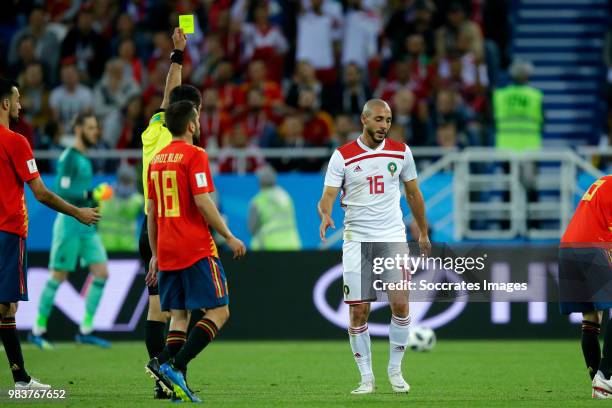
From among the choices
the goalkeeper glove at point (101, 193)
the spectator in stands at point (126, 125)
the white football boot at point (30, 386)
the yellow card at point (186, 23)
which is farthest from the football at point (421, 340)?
the spectator in stands at point (126, 125)

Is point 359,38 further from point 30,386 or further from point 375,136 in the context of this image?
point 30,386

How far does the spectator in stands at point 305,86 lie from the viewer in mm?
20422

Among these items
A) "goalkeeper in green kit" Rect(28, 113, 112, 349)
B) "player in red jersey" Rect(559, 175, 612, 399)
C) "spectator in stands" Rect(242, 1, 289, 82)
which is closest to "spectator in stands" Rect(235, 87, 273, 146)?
"spectator in stands" Rect(242, 1, 289, 82)

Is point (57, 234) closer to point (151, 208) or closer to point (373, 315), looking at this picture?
point (373, 315)

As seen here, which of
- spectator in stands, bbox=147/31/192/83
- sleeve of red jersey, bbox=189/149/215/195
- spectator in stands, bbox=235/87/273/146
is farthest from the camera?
spectator in stands, bbox=147/31/192/83

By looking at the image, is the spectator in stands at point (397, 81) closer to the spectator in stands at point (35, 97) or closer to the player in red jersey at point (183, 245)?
the spectator in stands at point (35, 97)

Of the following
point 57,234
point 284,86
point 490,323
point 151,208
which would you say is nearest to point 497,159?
point 490,323

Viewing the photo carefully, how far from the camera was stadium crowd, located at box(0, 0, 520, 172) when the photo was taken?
19.8 metres

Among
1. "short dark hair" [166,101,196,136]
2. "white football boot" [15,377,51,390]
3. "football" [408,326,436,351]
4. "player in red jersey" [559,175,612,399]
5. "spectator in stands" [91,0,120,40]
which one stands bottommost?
"football" [408,326,436,351]

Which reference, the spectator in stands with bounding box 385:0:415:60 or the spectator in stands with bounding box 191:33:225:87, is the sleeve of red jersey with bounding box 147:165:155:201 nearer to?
the spectator in stands with bounding box 191:33:225:87

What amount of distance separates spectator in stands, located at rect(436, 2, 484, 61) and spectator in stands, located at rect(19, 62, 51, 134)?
22.8 feet

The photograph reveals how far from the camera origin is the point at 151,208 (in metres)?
9.36

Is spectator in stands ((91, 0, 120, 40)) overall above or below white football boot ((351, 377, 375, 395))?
above

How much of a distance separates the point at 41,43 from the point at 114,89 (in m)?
1.87
